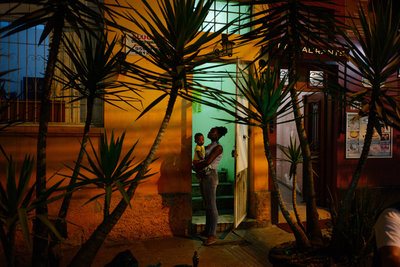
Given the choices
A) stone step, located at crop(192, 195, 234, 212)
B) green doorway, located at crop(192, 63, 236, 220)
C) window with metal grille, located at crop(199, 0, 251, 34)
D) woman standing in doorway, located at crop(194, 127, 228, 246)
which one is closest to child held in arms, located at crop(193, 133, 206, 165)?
woman standing in doorway, located at crop(194, 127, 228, 246)

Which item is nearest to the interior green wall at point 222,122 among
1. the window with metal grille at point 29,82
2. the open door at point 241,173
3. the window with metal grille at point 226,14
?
the window with metal grille at point 226,14

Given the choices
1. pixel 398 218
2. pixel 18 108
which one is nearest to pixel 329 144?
pixel 398 218

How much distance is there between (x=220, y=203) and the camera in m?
6.30

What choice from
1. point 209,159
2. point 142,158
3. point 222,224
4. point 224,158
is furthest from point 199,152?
point 224,158

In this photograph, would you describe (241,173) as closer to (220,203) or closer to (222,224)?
(222,224)

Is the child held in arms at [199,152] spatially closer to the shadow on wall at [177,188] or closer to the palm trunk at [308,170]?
the shadow on wall at [177,188]

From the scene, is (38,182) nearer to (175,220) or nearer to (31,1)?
(31,1)

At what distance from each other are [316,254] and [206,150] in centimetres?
225

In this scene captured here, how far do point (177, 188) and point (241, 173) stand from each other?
42.6 inches

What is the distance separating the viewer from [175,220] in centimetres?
535

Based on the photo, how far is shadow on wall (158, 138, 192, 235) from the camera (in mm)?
5320

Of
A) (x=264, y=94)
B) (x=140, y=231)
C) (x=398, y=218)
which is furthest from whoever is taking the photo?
(x=140, y=231)

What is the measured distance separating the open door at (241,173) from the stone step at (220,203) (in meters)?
→ 0.68

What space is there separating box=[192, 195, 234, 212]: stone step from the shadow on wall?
771mm
